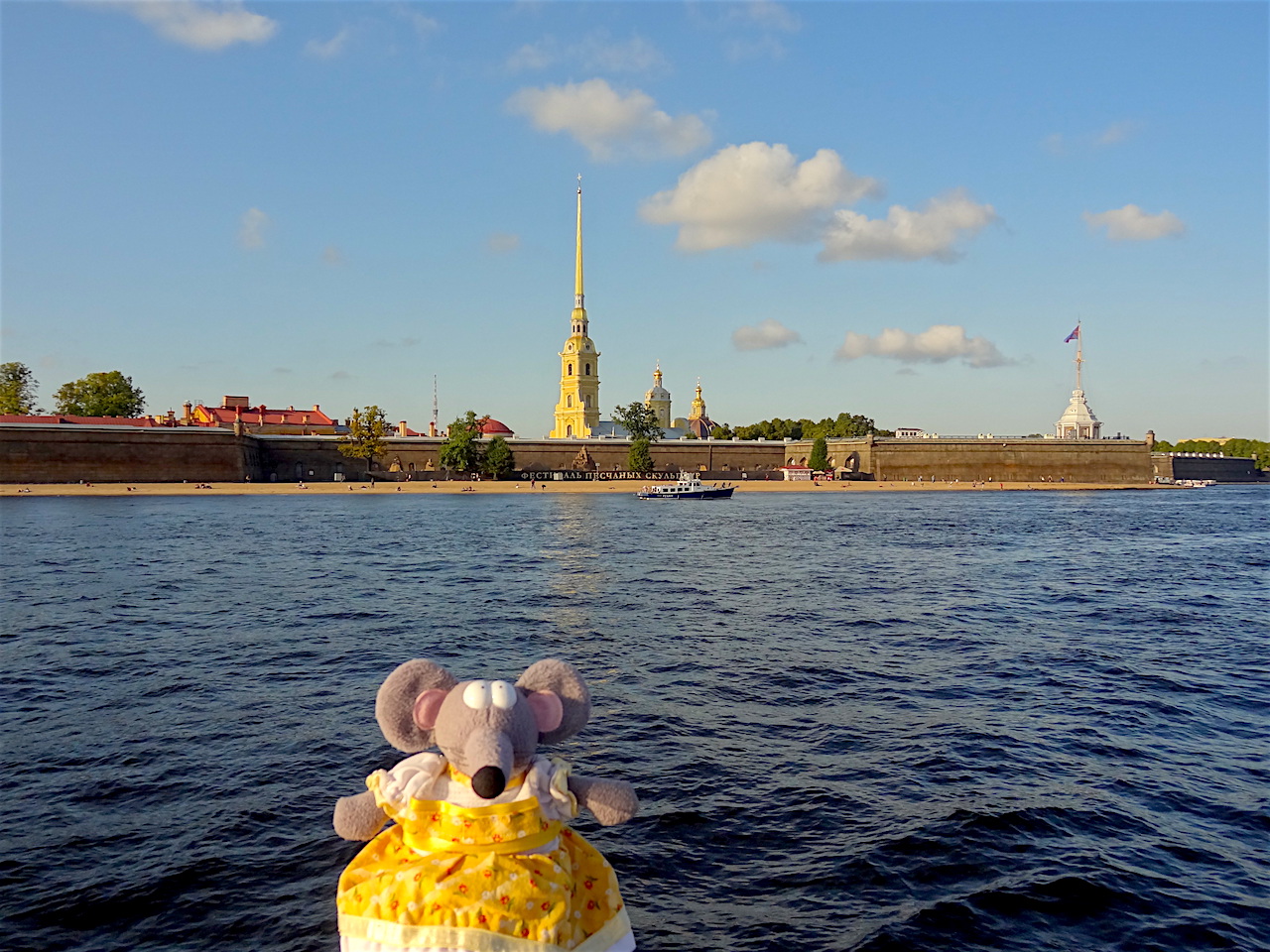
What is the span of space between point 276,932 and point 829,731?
21.8 ft

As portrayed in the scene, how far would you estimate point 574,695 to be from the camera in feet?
13.0

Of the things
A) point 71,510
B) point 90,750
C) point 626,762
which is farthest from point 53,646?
point 71,510

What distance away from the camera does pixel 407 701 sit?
Result: 391cm

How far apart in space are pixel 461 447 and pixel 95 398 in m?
39.5

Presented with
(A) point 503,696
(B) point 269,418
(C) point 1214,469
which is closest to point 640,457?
(B) point 269,418

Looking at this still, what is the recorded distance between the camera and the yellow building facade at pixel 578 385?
5094 inches

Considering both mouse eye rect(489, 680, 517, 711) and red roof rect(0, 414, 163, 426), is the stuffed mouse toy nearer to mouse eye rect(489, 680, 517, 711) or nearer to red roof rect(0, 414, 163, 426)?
mouse eye rect(489, 680, 517, 711)

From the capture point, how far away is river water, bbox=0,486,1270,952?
6773 mm

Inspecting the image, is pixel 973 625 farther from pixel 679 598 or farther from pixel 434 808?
pixel 434 808

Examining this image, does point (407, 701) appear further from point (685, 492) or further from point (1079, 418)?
point (1079, 418)

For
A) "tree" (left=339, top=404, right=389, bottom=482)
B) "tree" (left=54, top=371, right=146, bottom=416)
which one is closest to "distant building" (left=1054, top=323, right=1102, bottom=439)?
"tree" (left=339, top=404, right=389, bottom=482)

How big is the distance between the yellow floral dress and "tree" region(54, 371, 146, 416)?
10492cm

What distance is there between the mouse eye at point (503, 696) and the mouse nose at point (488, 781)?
26cm

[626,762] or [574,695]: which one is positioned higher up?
[574,695]
